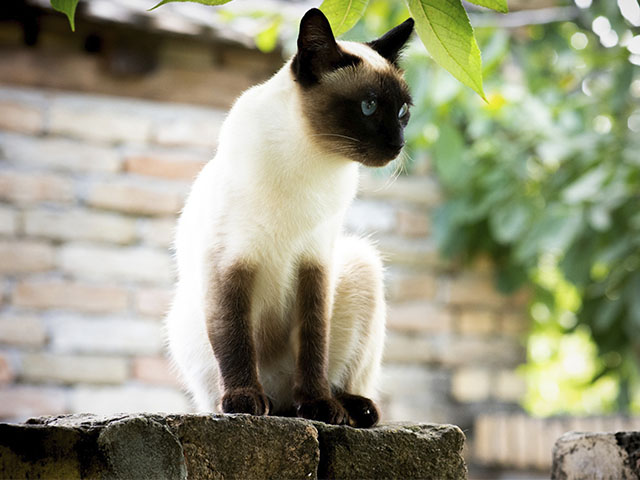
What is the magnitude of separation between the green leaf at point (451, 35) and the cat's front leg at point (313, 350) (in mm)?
628

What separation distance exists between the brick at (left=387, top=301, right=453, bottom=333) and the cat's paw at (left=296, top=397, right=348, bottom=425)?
116 inches

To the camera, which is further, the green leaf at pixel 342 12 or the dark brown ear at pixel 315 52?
the dark brown ear at pixel 315 52

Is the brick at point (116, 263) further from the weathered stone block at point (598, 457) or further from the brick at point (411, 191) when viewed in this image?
the weathered stone block at point (598, 457)

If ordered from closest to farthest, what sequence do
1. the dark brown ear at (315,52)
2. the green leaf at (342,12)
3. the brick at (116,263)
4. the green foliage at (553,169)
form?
1. the green leaf at (342,12)
2. the dark brown ear at (315,52)
3. the green foliage at (553,169)
4. the brick at (116,263)

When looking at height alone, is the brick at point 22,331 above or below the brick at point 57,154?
below

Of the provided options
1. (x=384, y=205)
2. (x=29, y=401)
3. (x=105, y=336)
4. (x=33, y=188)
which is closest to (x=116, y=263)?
(x=105, y=336)

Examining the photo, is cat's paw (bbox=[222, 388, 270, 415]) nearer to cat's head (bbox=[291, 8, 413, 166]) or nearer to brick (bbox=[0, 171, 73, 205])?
cat's head (bbox=[291, 8, 413, 166])

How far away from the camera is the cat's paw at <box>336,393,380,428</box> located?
5.84ft

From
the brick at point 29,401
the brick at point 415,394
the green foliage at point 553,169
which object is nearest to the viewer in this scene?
the brick at point 29,401

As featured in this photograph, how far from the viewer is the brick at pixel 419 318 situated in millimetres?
4707

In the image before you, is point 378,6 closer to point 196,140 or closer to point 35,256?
point 196,140

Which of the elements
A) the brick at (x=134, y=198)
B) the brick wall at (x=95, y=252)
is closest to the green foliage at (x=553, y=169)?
the brick wall at (x=95, y=252)

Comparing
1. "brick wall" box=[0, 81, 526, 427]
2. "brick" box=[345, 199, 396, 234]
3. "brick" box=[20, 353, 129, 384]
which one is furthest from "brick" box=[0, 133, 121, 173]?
"brick" box=[345, 199, 396, 234]

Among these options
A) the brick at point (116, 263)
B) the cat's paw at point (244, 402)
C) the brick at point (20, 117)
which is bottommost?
the brick at point (116, 263)
